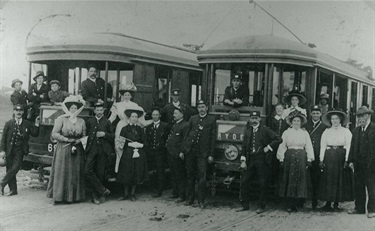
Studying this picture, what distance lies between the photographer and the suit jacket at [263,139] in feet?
23.3

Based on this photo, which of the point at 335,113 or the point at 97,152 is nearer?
the point at 335,113

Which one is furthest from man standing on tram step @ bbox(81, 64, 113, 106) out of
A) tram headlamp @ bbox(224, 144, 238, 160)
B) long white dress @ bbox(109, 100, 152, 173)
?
tram headlamp @ bbox(224, 144, 238, 160)

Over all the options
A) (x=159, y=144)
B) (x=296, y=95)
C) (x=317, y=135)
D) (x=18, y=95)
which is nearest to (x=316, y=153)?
(x=317, y=135)

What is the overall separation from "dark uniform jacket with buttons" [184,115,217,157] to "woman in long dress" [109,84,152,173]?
3.98ft

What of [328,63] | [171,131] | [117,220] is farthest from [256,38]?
[117,220]

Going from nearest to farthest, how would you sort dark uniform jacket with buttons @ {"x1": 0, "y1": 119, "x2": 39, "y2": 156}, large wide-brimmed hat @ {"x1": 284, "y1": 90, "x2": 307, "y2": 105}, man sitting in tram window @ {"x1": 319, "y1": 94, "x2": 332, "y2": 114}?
dark uniform jacket with buttons @ {"x1": 0, "y1": 119, "x2": 39, "y2": 156}
large wide-brimmed hat @ {"x1": 284, "y1": 90, "x2": 307, "y2": 105}
man sitting in tram window @ {"x1": 319, "y1": 94, "x2": 332, "y2": 114}

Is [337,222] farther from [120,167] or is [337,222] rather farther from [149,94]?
[149,94]

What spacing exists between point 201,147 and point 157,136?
50.2 inches

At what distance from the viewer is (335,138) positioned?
720 centimetres

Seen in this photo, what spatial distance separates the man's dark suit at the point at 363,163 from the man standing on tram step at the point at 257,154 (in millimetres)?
1213

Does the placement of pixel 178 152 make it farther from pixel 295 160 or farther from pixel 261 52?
pixel 261 52

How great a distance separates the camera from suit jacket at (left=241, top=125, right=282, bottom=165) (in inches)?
279

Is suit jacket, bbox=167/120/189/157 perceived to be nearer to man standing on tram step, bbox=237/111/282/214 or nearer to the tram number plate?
man standing on tram step, bbox=237/111/282/214

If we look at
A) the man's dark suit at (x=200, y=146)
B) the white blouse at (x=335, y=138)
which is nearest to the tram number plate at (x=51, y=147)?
the man's dark suit at (x=200, y=146)
